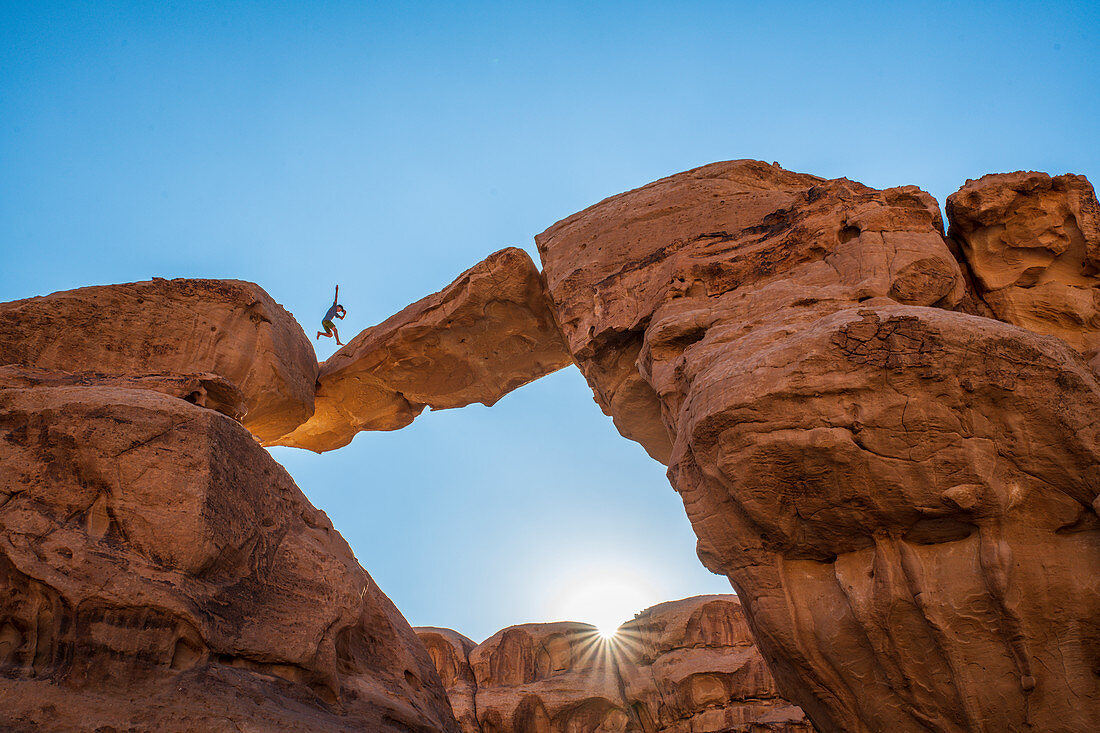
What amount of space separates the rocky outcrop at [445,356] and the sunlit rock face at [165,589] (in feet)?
17.3

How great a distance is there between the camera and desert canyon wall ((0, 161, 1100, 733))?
5051 millimetres

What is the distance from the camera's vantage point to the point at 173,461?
580 cm

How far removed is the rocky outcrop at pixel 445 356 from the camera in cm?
1145

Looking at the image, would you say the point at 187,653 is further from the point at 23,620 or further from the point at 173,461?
the point at 173,461

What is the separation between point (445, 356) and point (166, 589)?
7.70 metres

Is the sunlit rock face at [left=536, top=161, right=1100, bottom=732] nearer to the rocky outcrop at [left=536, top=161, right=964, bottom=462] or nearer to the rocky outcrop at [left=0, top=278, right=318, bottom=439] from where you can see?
the rocky outcrop at [left=536, top=161, right=964, bottom=462]

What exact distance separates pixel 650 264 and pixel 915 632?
5121mm

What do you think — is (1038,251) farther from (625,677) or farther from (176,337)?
(625,677)

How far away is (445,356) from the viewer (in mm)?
12586

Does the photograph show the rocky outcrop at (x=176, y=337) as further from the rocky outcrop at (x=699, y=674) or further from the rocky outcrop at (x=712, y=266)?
the rocky outcrop at (x=699, y=674)

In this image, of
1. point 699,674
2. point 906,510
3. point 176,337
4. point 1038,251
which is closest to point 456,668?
point 699,674

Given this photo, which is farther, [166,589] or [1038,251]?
[1038,251]

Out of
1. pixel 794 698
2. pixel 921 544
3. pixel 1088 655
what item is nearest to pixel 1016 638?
pixel 1088 655

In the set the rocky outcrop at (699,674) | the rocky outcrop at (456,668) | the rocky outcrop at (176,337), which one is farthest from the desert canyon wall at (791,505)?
the rocky outcrop at (456,668)
